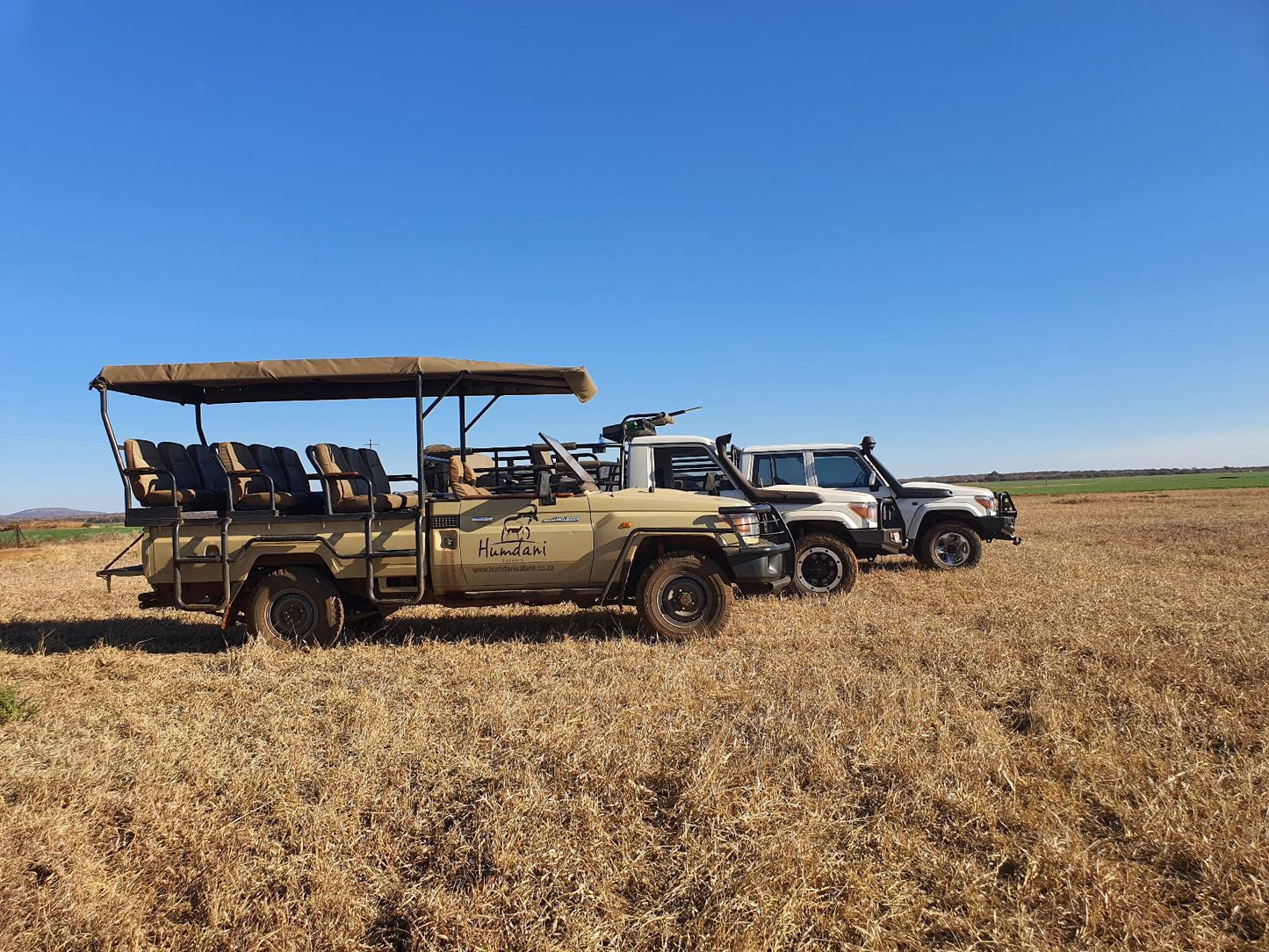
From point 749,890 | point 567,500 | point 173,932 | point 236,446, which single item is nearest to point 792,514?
point 567,500

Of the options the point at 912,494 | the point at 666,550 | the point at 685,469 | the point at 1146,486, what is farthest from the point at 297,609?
the point at 1146,486

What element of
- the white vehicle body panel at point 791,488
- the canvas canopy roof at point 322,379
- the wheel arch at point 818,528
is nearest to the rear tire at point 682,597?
the canvas canopy roof at point 322,379

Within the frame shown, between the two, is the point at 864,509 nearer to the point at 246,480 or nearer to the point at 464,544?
the point at 464,544

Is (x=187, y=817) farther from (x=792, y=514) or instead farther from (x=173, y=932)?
(x=792, y=514)

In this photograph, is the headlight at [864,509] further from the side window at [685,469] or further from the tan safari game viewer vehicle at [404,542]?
the tan safari game viewer vehicle at [404,542]

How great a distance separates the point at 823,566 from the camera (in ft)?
31.9

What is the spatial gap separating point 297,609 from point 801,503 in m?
6.13

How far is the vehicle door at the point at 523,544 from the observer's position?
6844 millimetres

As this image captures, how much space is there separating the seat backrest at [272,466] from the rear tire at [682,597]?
377 cm

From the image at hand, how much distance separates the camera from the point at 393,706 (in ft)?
15.9

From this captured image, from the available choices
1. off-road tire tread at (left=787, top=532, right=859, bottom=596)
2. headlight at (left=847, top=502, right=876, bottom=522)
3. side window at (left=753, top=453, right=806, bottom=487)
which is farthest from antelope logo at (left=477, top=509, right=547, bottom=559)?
side window at (left=753, top=453, right=806, bottom=487)

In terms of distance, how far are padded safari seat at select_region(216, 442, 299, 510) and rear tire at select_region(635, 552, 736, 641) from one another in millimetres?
3526

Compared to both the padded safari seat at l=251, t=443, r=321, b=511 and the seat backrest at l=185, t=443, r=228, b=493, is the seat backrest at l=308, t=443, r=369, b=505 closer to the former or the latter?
the padded safari seat at l=251, t=443, r=321, b=511

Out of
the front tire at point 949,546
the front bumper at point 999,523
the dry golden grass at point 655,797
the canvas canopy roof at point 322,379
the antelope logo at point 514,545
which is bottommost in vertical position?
the dry golden grass at point 655,797
